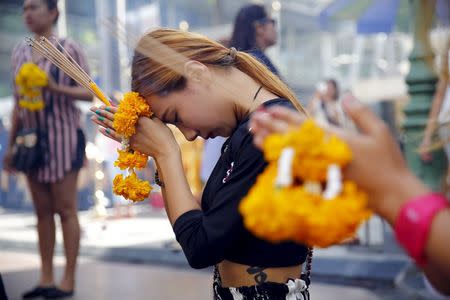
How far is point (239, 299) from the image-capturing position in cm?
190

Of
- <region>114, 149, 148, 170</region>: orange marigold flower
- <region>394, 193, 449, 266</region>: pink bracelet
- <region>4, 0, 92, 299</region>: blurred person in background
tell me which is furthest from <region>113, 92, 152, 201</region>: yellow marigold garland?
<region>4, 0, 92, 299</region>: blurred person in background

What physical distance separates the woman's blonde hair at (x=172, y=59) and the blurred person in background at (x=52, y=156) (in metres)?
2.46

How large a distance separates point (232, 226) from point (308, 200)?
658 mm

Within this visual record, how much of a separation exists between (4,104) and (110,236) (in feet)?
19.1

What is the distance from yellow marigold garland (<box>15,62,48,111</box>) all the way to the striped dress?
0.14 metres

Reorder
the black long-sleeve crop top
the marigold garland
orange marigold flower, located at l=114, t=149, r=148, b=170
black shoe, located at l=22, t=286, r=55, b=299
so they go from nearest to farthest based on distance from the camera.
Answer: the marigold garland
the black long-sleeve crop top
orange marigold flower, located at l=114, t=149, r=148, b=170
black shoe, located at l=22, t=286, r=55, b=299

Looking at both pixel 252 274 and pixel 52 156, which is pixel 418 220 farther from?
pixel 52 156

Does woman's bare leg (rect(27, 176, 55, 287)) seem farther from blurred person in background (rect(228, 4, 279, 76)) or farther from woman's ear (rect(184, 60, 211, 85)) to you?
woman's ear (rect(184, 60, 211, 85))

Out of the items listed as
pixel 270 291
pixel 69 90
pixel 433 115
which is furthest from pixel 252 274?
pixel 69 90

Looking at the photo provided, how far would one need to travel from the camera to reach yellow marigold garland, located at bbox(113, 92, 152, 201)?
1.92 m

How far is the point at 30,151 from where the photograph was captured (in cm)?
440

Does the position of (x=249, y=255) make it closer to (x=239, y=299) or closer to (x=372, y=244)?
(x=239, y=299)

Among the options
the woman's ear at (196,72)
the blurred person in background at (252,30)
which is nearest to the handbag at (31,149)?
the blurred person in background at (252,30)

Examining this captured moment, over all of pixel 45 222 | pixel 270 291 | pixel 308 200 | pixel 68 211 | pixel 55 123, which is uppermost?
pixel 308 200
